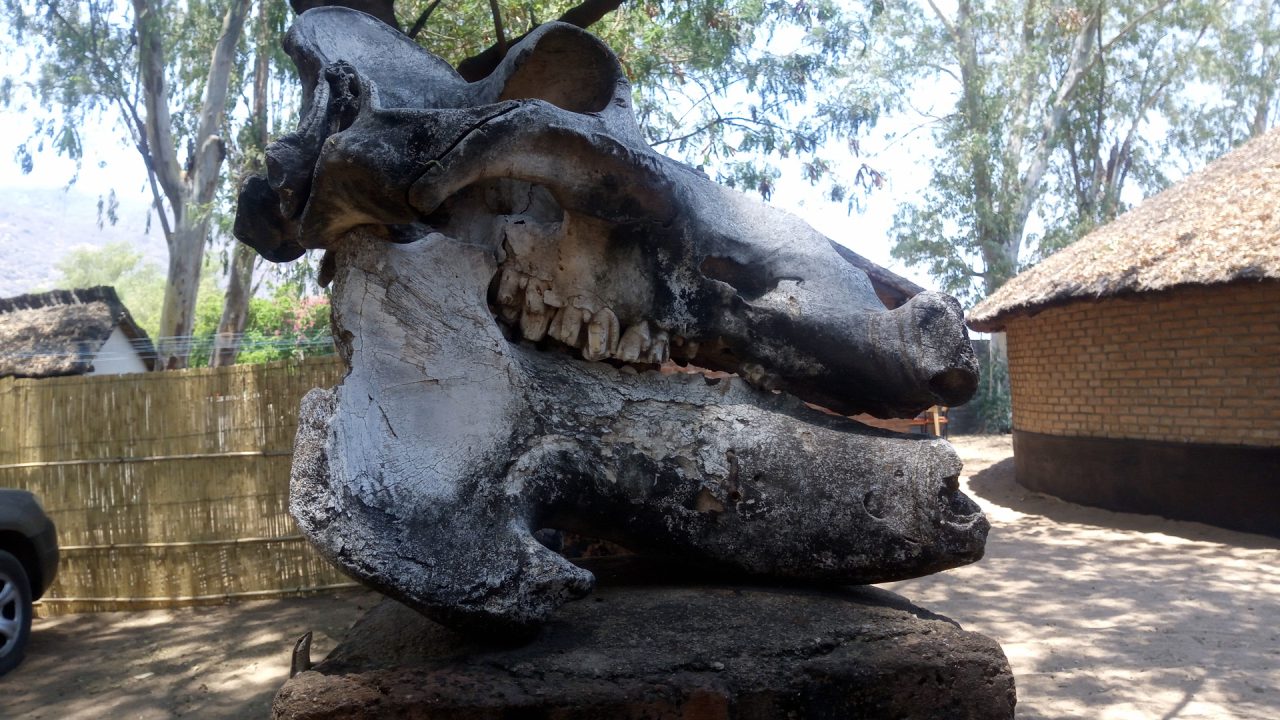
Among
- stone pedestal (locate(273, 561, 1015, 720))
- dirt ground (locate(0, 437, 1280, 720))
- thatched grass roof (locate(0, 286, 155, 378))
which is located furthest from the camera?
thatched grass roof (locate(0, 286, 155, 378))

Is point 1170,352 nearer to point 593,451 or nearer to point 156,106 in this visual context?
point 593,451

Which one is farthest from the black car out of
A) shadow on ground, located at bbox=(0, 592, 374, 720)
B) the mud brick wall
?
the mud brick wall

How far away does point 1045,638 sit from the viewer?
5.48 meters

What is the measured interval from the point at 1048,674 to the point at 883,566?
2791mm

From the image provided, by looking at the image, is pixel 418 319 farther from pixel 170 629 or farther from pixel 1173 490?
pixel 1173 490

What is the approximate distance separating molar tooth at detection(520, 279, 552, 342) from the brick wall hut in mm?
6925

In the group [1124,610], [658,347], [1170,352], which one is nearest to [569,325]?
[658,347]

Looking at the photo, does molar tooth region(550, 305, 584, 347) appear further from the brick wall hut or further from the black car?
the brick wall hut

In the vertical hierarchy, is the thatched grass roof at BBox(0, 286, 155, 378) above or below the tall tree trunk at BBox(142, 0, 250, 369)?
below

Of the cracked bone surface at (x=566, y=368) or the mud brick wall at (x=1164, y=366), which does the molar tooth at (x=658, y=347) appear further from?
the mud brick wall at (x=1164, y=366)

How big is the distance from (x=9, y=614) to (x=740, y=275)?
520 centimetres

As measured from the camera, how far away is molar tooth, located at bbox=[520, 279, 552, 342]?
2.65 meters

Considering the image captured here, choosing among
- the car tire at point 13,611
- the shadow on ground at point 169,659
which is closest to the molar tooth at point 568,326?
the shadow on ground at point 169,659

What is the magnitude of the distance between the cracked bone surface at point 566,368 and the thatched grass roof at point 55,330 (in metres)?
8.87
